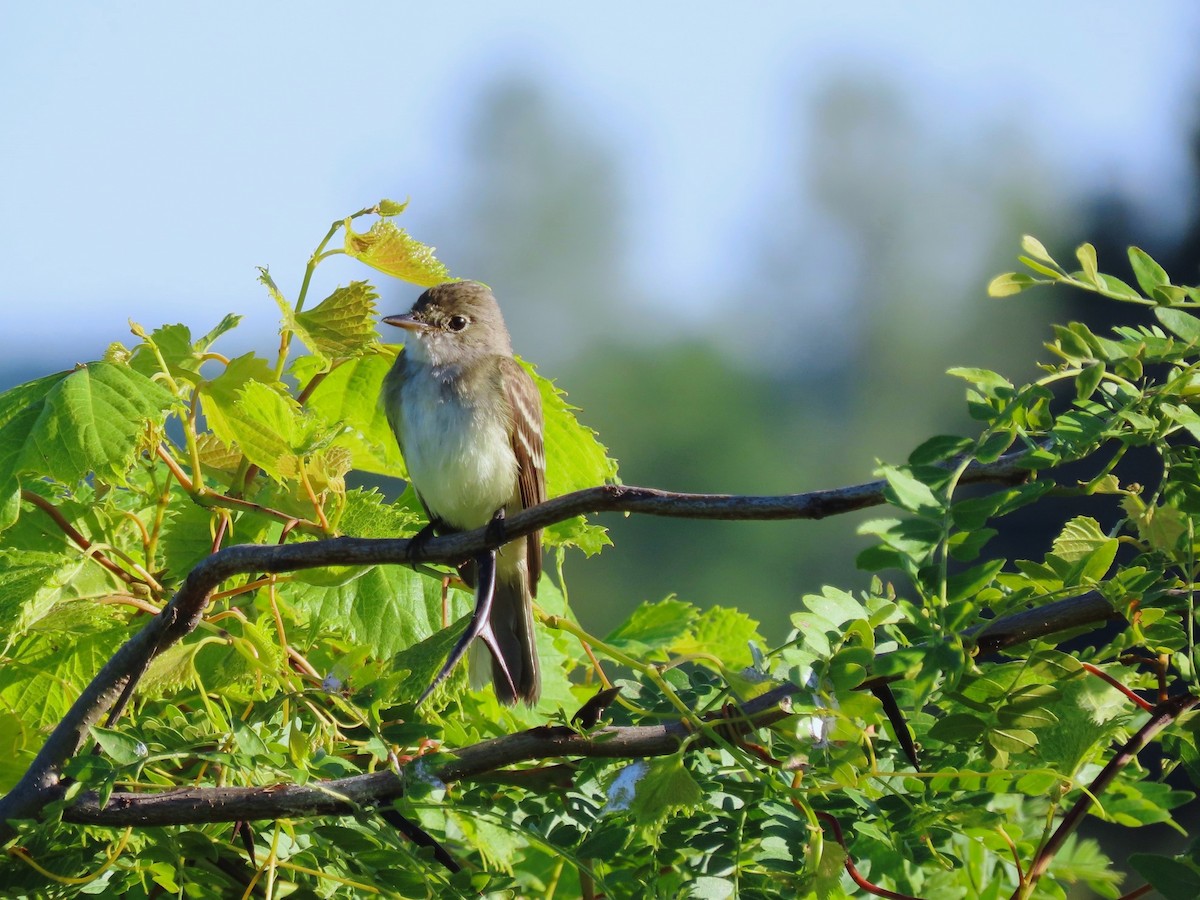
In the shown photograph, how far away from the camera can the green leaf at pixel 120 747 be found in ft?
4.38

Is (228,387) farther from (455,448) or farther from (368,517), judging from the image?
(455,448)

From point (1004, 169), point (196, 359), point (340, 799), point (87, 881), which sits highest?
point (196, 359)

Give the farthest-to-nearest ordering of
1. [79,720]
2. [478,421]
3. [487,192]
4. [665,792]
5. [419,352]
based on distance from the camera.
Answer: [487,192] < [419,352] < [478,421] < [79,720] < [665,792]

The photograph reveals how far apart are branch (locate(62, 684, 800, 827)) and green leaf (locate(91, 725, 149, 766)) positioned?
5 cm

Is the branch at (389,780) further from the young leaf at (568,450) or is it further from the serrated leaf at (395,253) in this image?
the young leaf at (568,450)

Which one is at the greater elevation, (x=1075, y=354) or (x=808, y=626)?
(x=1075, y=354)

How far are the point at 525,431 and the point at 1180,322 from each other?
6.14 feet

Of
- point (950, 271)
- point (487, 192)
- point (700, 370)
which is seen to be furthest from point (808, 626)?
point (487, 192)

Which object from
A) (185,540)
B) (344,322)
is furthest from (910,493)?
(185,540)

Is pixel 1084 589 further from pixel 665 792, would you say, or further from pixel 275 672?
pixel 275 672

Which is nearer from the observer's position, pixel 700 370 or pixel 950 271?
pixel 700 370

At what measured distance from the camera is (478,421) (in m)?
2.97

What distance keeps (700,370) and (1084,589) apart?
46.7m

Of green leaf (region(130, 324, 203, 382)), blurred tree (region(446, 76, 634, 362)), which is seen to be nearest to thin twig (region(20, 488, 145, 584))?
green leaf (region(130, 324, 203, 382))
